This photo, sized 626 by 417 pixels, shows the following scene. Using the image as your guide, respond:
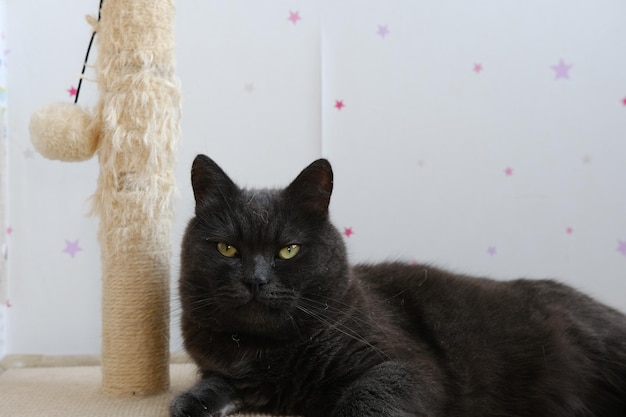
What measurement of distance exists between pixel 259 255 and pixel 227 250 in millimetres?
81

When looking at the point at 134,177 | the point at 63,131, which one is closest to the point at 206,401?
the point at 134,177

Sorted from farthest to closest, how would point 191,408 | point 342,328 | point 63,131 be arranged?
point 63,131, point 342,328, point 191,408

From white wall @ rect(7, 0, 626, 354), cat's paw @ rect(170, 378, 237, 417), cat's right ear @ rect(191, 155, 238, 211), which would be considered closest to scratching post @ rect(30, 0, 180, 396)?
cat's right ear @ rect(191, 155, 238, 211)

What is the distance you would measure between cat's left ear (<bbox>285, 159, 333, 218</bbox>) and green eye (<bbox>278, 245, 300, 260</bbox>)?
0.10 m

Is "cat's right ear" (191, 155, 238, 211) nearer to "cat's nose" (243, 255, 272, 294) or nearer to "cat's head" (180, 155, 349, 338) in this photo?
"cat's head" (180, 155, 349, 338)

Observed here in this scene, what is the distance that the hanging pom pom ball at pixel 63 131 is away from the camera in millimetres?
1558

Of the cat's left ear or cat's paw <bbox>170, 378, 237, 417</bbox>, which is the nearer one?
cat's paw <bbox>170, 378, 237, 417</bbox>

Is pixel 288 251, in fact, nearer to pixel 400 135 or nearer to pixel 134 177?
pixel 134 177

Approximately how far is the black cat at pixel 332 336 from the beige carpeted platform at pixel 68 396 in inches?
8.6

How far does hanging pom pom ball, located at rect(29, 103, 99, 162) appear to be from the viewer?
1.56 metres

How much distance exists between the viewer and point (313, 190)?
4.69 ft

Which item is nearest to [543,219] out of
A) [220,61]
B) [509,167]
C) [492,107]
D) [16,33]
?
[509,167]

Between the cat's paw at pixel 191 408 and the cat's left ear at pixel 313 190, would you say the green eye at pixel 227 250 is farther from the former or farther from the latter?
the cat's paw at pixel 191 408

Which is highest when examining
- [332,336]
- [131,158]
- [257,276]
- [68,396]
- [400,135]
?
[400,135]
